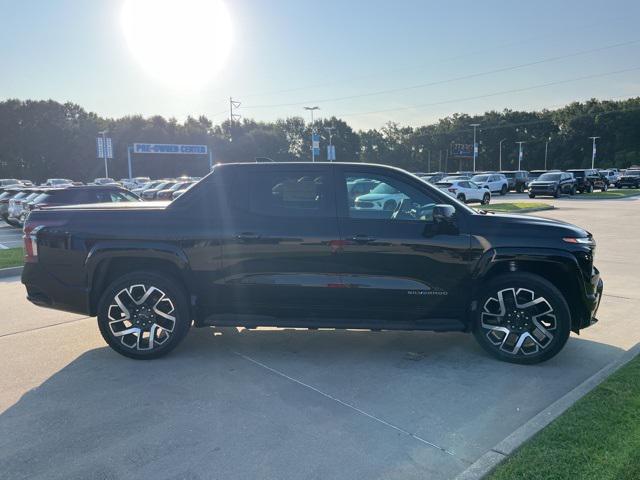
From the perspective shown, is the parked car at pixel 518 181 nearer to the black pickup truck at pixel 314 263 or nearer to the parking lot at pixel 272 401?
the parking lot at pixel 272 401

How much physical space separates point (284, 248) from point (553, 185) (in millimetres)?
32972

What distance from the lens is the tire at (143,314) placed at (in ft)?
15.5

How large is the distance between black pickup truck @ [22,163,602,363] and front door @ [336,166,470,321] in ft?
0.04

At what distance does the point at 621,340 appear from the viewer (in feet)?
17.3

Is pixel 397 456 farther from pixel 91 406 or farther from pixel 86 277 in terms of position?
pixel 86 277

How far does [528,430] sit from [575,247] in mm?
2018

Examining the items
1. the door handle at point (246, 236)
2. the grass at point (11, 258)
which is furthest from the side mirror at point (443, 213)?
the grass at point (11, 258)

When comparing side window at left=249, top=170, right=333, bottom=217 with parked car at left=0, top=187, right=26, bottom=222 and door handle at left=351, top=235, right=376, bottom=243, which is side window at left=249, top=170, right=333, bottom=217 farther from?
parked car at left=0, top=187, right=26, bottom=222

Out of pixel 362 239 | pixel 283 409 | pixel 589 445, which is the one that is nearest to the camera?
pixel 589 445

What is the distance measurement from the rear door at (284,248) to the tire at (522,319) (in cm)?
147

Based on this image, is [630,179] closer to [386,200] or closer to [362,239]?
[386,200]

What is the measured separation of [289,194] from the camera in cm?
479

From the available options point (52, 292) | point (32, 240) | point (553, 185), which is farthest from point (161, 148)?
point (52, 292)

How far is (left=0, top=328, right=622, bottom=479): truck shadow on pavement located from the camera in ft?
10.1
